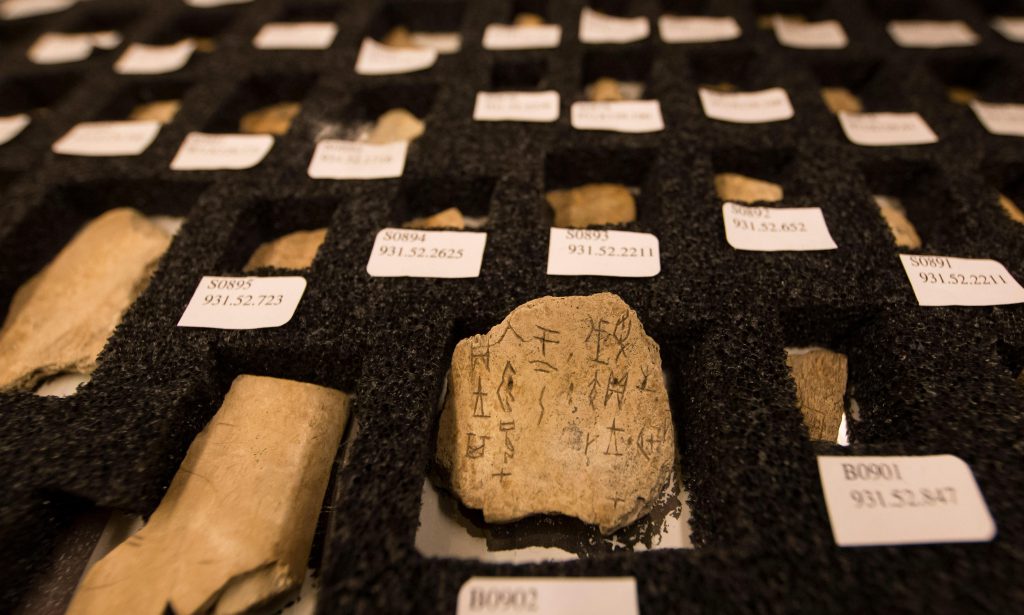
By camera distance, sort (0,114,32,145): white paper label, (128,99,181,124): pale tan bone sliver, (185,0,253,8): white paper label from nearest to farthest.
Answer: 1. (0,114,32,145): white paper label
2. (128,99,181,124): pale tan bone sliver
3. (185,0,253,8): white paper label

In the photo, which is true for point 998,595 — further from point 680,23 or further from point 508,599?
point 680,23

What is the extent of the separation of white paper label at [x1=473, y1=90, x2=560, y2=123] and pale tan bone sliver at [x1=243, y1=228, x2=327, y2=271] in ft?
1.53

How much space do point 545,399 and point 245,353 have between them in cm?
52

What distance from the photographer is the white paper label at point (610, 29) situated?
149 cm

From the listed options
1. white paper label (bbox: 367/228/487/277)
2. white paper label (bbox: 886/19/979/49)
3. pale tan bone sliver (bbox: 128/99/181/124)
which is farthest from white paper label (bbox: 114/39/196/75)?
white paper label (bbox: 886/19/979/49)

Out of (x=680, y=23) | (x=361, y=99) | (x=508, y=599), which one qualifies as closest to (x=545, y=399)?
(x=508, y=599)

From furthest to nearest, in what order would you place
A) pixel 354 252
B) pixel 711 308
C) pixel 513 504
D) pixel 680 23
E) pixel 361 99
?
pixel 680 23 → pixel 361 99 → pixel 354 252 → pixel 711 308 → pixel 513 504

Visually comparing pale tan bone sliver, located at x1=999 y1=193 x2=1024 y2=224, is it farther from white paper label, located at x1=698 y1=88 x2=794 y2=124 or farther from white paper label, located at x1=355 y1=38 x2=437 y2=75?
white paper label, located at x1=355 y1=38 x2=437 y2=75

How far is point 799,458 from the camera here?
0.75 m

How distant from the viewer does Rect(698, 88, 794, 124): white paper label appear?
1.25 m

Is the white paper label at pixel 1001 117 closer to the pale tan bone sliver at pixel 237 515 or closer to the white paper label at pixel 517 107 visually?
the white paper label at pixel 517 107

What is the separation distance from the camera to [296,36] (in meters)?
1.56

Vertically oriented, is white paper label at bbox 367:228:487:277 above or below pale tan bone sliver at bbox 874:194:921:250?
above

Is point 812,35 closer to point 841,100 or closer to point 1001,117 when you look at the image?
point 841,100
